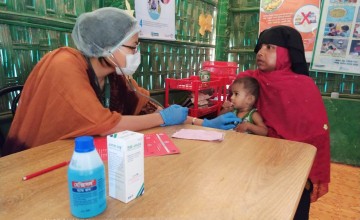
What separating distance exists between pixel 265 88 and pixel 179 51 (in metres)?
1.30

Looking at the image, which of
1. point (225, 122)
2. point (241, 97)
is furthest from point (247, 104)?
point (225, 122)

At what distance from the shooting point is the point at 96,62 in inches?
54.9

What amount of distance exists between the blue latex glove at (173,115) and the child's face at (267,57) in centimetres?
63

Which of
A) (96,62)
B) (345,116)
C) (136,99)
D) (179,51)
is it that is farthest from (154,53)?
(345,116)

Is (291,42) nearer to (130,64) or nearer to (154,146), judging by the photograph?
(130,64)

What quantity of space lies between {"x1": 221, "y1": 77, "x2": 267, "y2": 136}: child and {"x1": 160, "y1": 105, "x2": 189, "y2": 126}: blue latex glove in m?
0.40

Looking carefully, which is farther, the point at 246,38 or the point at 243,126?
the point at 246,38

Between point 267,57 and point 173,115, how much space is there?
71 cm

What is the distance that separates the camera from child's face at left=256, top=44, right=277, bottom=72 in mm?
1561

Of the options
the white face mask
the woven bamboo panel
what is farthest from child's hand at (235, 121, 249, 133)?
the woven bamboo panel

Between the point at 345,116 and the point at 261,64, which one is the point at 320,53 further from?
the point at 261,64

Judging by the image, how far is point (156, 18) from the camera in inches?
87.1

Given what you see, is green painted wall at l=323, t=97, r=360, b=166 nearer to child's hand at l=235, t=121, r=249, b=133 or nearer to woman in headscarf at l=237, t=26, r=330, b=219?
woman in headscarf at l=237, t=26, r=330, b=219

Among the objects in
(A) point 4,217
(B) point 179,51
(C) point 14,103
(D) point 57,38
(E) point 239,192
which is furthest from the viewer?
(B) point 179,51
